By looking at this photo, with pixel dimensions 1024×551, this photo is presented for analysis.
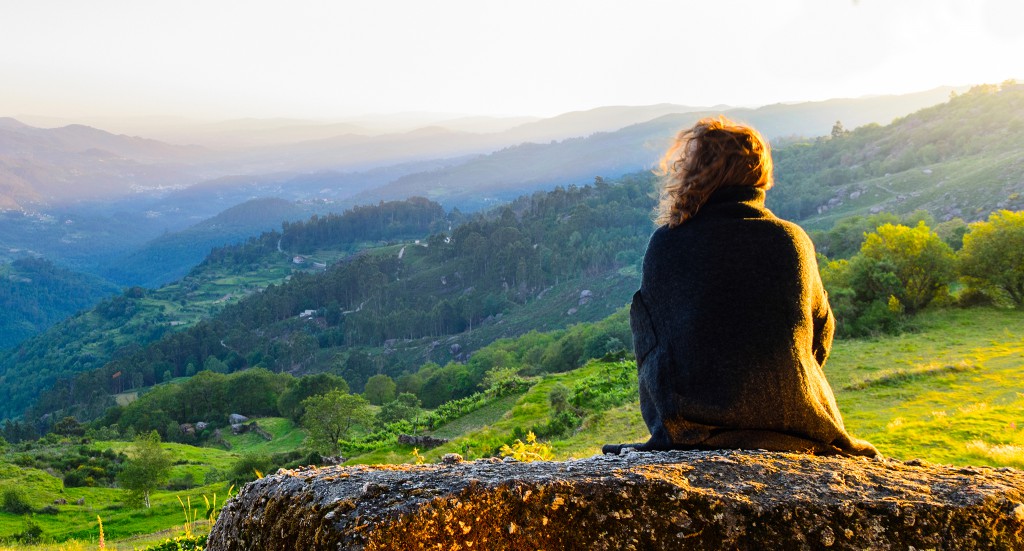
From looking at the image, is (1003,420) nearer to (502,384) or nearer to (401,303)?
(502,384)

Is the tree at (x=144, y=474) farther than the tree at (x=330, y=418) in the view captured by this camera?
No

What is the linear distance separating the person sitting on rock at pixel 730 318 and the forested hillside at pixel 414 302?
335ft

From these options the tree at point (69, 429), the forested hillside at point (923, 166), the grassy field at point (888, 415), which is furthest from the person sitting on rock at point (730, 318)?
the tree at point (69, 429)

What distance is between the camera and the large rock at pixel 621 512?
193 cm

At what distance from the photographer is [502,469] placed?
2.43 meters

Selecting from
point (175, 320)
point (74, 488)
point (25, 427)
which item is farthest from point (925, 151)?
point (175, 320)

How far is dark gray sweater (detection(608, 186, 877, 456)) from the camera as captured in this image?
10.8ft

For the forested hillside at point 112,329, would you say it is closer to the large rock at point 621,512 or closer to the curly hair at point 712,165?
the curly hair at point 712,165

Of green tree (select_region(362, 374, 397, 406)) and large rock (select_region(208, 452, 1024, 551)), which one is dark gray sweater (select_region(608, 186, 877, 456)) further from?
green tree (select_region(362, 374, 397, 406))

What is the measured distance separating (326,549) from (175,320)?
182 m

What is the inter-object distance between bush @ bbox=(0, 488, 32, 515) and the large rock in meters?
41.4

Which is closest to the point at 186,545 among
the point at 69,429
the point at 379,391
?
the point at 379,391

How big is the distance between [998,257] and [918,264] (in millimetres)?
2737

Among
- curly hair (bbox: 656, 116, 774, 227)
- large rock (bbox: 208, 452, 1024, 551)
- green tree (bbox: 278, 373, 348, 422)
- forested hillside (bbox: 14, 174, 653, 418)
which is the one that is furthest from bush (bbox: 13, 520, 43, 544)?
forested hillside (bbox: 14, 174, 653, 418)
